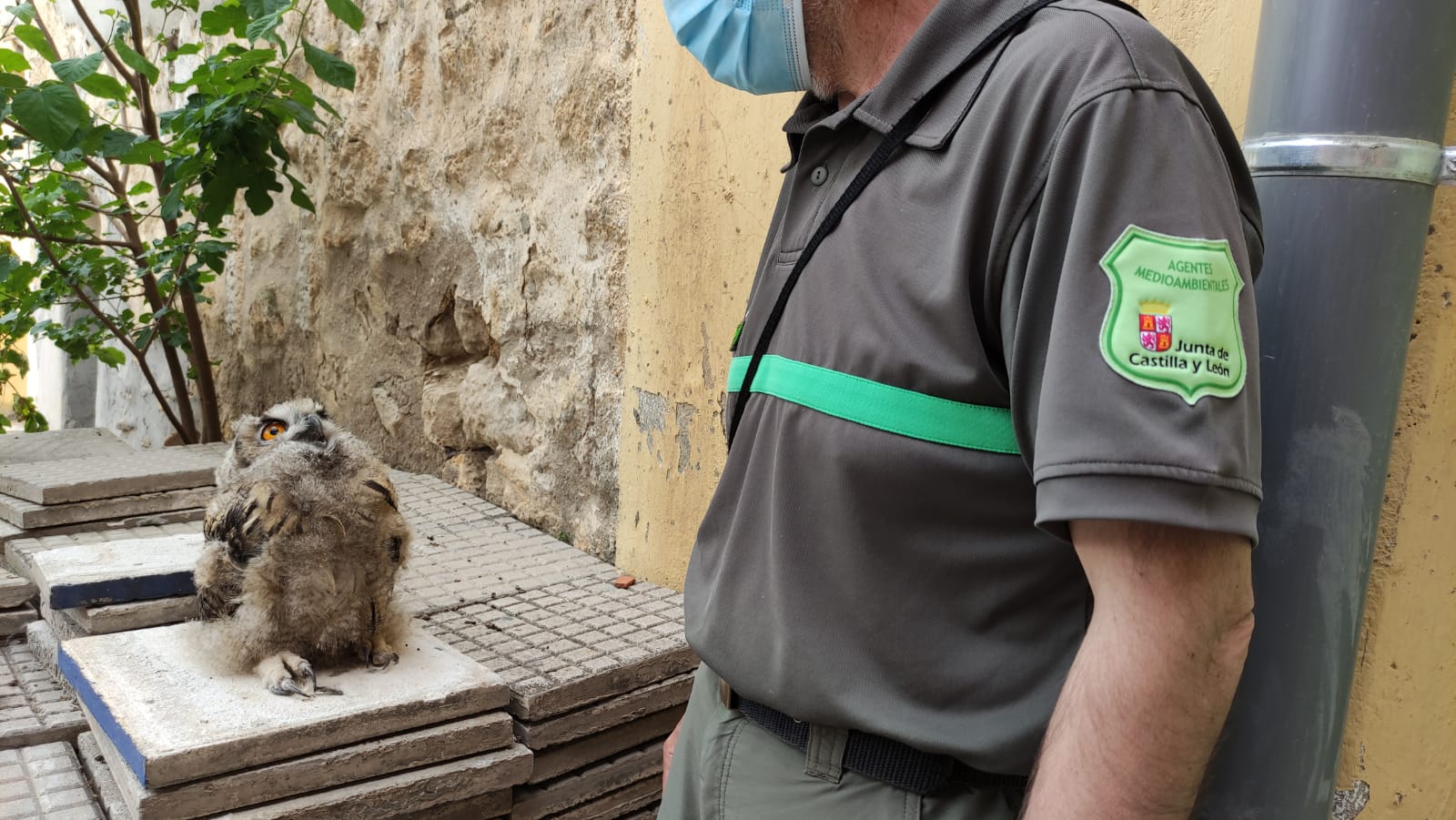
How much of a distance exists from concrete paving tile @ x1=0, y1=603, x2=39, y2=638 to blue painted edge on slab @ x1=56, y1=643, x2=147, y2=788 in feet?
2.91

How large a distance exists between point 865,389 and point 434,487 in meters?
3.02

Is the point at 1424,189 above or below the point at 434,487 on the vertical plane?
above

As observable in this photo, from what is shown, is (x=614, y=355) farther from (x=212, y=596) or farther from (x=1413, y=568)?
(x=1413, y=568)

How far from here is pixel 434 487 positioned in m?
3.69

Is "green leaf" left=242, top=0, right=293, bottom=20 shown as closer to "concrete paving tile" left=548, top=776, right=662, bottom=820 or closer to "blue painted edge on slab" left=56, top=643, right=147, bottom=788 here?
"blue painted edge on slab" left=56, top=643, right=147, bottom=788

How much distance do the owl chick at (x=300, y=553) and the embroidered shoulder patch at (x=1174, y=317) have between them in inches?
62.1

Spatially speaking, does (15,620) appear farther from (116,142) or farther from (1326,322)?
(1326,322)

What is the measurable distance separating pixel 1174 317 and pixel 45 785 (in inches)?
92.8

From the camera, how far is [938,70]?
958mm

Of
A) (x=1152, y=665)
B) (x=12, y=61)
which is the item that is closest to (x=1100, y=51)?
(x=1152, y=665)

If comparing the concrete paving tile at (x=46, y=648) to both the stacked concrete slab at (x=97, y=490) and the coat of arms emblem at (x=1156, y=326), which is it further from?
the coat of arms emblem at (x=1156, y=326)

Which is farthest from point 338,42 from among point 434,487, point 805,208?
point 805,208

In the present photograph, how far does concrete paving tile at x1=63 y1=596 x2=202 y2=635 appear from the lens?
2344 millimetres

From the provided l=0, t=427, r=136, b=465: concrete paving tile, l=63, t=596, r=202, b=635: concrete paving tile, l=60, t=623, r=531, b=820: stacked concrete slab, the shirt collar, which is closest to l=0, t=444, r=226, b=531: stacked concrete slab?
l=0, t=427, r=136, b=465: concrete paving tile
